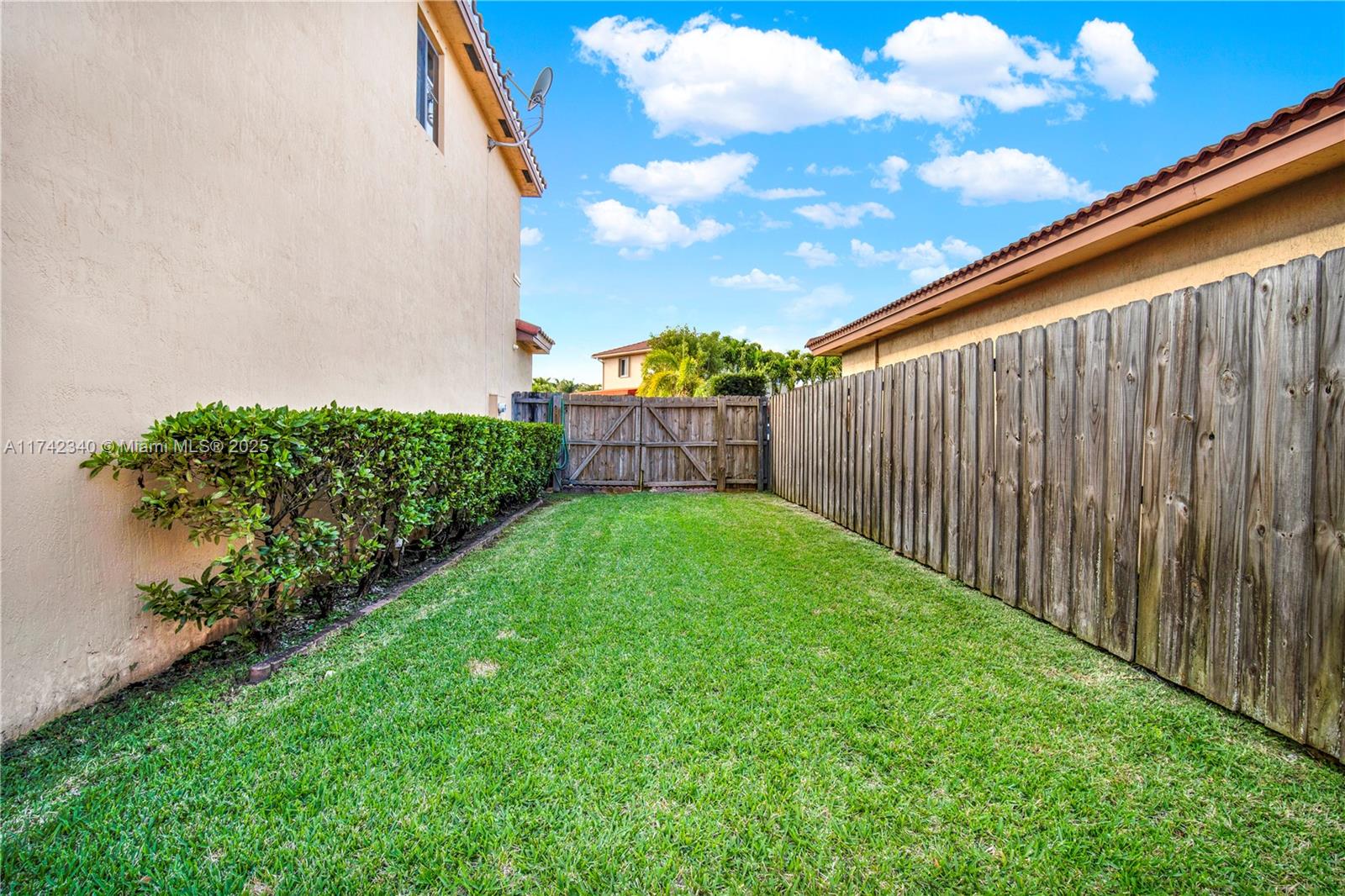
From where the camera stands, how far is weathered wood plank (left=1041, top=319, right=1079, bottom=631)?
333cm

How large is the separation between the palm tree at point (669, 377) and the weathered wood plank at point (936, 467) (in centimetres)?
1437

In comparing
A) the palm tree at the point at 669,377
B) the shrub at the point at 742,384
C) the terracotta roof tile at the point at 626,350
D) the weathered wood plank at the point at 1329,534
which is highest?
the terracotta roof tile at the point at 626,350

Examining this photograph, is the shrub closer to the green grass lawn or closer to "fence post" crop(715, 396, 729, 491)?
"fence post" crop(715, 396, 729, 491)

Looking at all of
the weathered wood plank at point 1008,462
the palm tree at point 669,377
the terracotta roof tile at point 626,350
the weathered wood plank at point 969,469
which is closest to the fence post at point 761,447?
the weathered wood plank at point 969,469

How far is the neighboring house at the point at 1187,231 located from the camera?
3535 millimetres

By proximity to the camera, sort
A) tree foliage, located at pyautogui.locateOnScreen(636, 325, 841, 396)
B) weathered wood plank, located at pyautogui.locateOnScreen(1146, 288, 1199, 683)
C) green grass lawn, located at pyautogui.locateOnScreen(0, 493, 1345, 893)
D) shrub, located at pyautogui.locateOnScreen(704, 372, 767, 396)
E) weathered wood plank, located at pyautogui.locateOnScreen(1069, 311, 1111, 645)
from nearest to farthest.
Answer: green grass lawn, located at pyautogui.locateOnScreen(0, 493, 1345, 893), weathered wood plank, located at pyautogui.locateOnScreen(1146, 288, 1199, 683), weathered wood plank, located at pyautogui.locateOnScreen(1069, 311, 1111, 645), shrub, located at pyautogui.locateOnScreen(704, 372, 767, 396), tree foliage, located at pyautogui.locateOnScreen(636, 325, 841, 396)

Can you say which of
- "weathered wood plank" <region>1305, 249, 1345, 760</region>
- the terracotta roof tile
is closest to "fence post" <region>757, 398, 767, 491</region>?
"weathered wood plank" <region>1305, 249, 1345, 760</region>

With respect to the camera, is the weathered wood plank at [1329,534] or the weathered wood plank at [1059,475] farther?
the weathered wood plank at [1059,475]

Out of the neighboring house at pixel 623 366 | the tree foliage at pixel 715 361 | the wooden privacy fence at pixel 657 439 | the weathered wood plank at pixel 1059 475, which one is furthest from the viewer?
the neighboring house at pixel 623 366

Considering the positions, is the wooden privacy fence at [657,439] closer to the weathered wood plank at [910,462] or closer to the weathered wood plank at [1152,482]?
the weathered wood plank at [910,462]

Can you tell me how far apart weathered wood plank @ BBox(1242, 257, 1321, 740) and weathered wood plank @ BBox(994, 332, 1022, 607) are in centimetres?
149

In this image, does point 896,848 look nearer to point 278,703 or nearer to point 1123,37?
point 278,703

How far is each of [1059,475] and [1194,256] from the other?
2985 millimetres

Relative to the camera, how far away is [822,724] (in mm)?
2322
